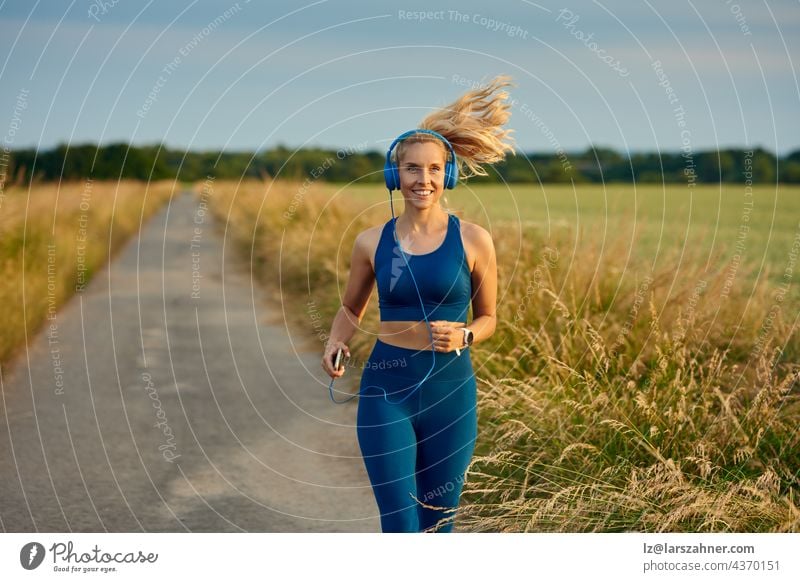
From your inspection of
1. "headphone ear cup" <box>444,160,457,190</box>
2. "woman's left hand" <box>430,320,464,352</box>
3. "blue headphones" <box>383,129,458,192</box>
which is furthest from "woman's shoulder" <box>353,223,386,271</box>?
"woman's left hand" <box>430,320,464,352</box>

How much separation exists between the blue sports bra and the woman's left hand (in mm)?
74

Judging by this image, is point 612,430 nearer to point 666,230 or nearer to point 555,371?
point 555,371

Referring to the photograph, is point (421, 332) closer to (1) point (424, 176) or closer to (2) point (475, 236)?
(2) point (475, 236)

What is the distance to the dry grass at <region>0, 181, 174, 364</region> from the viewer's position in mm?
8750

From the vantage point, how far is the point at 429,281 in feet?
11.3

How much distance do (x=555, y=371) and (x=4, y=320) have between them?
507 centimetres

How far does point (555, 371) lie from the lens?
557 cm

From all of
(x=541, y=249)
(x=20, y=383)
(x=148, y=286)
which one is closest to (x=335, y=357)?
(x=541, y=249)

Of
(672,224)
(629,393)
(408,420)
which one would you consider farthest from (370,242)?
(672,224)

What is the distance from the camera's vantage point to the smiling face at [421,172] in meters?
3.49

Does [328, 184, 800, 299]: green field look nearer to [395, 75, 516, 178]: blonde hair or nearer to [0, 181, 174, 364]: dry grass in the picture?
[395, 75, 516, 178]: blonde hair

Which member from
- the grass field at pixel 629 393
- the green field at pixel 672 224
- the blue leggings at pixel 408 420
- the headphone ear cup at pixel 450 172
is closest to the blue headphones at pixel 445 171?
the headphone ear cup at pixel 450 172

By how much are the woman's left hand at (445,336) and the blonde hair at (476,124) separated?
2.24ft
